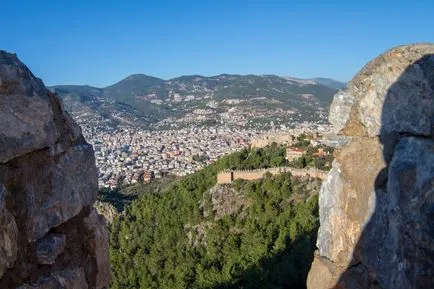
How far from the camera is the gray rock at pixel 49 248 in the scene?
455 centimetres

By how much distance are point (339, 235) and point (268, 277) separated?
1160cm

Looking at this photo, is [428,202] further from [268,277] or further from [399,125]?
[268,277]

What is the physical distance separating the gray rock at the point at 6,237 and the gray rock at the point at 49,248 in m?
0.34

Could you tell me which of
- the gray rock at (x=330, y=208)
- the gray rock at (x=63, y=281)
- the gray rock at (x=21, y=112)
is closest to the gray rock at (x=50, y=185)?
the gray rock at (x=21, y=112)

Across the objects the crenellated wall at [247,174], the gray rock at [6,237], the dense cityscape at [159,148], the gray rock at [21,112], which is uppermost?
the gray rock at [21,112]

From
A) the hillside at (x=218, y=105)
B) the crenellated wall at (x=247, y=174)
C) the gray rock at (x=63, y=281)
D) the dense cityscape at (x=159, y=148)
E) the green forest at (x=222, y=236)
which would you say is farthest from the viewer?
→ the hillside at (x=218, y=105)

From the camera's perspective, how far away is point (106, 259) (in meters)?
5.59

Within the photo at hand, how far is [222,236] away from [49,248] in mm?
23064

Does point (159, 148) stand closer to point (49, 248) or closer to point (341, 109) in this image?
point (341, 109)

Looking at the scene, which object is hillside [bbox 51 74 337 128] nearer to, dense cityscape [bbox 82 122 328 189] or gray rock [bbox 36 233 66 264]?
dense cityscape [bbox 82 122 328 189]

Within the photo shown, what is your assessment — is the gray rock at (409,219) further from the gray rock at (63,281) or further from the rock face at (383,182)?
the gray rock at (63,281)

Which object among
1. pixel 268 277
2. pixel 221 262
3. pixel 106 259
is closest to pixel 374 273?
pixel 106 259

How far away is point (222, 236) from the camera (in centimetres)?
2725

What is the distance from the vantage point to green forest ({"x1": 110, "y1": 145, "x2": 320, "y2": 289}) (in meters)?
19.8
